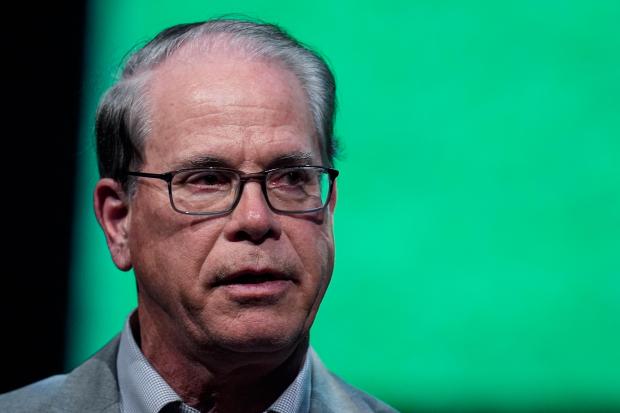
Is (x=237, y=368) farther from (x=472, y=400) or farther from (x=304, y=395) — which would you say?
(x=472, y=400)

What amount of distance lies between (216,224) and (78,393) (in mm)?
490

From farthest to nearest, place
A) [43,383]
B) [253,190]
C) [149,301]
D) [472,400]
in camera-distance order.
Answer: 1. [472,400]
2. [43,383]
3. [149,301]
4. [253,190]

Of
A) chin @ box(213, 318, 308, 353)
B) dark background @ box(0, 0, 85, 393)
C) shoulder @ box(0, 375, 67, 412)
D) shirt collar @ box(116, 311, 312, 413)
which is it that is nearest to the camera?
chin @ box(213, 318, 308, 353)

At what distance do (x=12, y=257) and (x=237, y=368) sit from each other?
4.02 ft

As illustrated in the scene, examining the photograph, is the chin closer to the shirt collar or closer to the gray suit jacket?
the shirt collar

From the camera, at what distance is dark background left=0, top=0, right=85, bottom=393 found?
2623 mm

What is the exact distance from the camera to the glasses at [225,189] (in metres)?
1.64

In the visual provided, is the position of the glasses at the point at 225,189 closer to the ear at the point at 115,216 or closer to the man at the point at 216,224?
the man at the point at 216,224

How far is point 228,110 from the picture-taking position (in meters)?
1.67

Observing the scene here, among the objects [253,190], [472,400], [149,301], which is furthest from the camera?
[472,400]

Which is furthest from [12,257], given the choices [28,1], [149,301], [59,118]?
[149,301]

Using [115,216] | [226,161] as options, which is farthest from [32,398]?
[226,161]

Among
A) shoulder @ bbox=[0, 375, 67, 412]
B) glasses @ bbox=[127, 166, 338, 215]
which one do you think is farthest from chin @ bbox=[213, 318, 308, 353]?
shoulder @ bbox=[0, 375, 67, 412]

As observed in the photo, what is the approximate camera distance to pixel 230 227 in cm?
160
